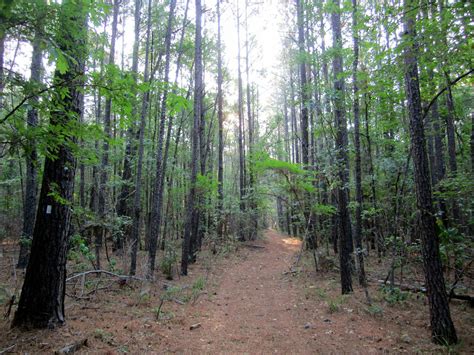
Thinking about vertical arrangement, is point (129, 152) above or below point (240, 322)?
above

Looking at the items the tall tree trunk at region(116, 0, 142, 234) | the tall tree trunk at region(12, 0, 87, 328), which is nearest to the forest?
the tall tree trunk at region(12, 0, 87, 328)

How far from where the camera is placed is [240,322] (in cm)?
581

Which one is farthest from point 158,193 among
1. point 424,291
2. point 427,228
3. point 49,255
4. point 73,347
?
point 424,291

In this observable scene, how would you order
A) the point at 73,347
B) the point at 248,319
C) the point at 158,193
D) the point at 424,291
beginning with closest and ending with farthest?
the point at 73,347 → the point at 248,319 → the point at 424,291 → the point at 158,193

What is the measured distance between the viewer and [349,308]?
20.2ft

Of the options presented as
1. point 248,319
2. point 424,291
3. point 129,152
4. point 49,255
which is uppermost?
point 129,152

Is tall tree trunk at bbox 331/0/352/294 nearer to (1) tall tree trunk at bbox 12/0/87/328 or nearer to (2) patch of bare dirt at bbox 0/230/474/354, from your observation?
(2) patch of bare dirt at bbox 0/230/474/354

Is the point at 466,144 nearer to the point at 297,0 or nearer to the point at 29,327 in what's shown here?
the point at 297,0

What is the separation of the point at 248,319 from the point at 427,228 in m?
3.99

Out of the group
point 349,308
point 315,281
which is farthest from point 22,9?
point 315,281

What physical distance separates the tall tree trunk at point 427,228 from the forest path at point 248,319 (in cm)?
214

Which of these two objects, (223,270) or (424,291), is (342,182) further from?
(223,270)

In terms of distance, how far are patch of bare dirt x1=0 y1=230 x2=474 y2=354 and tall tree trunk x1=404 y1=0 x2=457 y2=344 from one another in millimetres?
333

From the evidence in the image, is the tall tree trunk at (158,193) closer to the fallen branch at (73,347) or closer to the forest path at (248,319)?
the forest path at (248,319)
